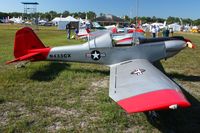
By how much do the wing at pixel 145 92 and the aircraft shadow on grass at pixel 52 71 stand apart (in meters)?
3.25

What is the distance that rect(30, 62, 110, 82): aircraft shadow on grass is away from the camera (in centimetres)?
865

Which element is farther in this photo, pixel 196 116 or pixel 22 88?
pixel 22 88

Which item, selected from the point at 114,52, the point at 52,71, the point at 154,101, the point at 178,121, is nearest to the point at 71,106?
the point at 178,121

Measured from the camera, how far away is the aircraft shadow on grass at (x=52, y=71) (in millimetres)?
8652

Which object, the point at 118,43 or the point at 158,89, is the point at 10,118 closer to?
the point at 158,89

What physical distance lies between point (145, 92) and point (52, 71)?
5.50 meters

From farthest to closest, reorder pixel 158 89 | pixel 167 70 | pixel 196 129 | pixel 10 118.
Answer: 1. pixel 167 70
2. pixel 10 118
3. pixel 196 129
4. pixel 158 89

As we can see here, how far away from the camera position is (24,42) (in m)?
9.26

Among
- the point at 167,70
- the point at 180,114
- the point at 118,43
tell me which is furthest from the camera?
the point at 167,70

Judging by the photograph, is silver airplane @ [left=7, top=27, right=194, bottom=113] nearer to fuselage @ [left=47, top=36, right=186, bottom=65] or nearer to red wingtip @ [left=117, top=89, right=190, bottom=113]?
fuselage @ [left=47, top=36, right=186, bottom=65]

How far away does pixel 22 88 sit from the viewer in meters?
7.44

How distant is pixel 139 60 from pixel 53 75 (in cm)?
290

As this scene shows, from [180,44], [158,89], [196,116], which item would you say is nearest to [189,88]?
[180,44]

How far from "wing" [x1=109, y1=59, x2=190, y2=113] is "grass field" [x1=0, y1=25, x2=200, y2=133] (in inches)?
26.2
